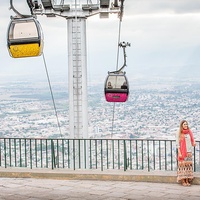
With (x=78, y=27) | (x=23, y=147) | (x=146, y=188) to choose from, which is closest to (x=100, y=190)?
(x=146, y=188)

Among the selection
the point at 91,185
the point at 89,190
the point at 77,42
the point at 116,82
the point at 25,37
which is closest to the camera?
the point at 25,37

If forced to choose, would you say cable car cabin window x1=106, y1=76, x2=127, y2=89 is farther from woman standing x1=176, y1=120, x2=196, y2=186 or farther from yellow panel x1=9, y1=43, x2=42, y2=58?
yellow panel x1=9, y1=43, x2=42, y2=58

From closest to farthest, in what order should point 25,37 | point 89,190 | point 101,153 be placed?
point 25,37, point 89,190, point 101,153

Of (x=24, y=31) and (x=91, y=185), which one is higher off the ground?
(x=24, y=31)

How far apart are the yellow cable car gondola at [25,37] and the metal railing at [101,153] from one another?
196cm

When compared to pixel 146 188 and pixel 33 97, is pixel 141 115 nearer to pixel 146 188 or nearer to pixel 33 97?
pixel 33 97

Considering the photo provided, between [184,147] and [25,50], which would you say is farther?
[184,147]

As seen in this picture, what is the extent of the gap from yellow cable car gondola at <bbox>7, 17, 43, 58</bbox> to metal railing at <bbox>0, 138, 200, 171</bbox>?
196 centimetres

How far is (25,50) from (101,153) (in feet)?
8.20

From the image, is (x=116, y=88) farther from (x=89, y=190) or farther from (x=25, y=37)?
(x=25, y=37)

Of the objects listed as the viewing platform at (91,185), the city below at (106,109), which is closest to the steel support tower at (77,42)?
the viewing platform at (91,185)

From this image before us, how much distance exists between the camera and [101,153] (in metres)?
10.9

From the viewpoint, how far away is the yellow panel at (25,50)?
32.0 ft

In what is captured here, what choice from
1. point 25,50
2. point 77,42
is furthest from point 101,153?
point 77,42
